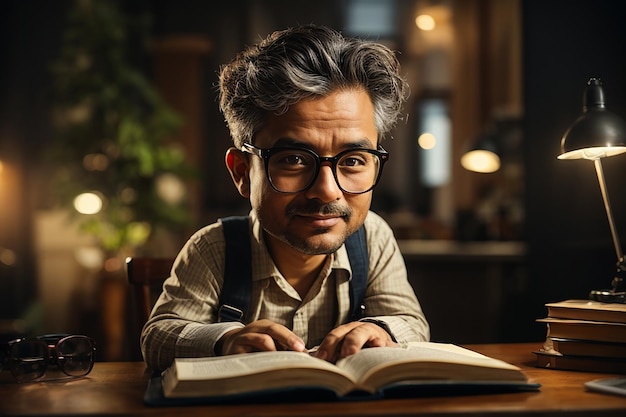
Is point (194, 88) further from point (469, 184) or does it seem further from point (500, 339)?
point (500, 339)

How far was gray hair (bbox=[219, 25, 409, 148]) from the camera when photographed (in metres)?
1.39

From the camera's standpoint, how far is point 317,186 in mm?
1352

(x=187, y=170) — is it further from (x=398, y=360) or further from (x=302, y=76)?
(x=398, y=360)

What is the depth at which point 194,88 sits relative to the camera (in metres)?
8.36

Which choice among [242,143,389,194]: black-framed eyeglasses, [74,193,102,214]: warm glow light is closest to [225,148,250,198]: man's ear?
[242,143,389,194]: black-framed eyeglasses

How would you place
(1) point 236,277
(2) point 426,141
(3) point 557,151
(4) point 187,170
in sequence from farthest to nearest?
(2) point 426,141 → (4) point 187,170 → (3) point 557,151 → (1) point 236,277

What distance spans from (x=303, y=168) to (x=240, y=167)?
0.65ft

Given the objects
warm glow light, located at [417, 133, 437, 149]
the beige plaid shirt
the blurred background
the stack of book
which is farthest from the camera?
warm glow light, located at [417, 133, 437, 149]

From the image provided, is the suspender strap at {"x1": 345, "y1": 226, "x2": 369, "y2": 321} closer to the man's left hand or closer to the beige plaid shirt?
the beige plaid shirt

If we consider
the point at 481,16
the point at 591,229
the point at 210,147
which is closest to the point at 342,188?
the point at 591,229

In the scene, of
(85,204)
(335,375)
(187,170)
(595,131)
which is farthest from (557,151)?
(85,204)

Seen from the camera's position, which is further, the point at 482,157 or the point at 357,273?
the point at 482,157

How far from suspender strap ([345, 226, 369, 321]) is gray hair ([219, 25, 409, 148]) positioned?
0.25 metres

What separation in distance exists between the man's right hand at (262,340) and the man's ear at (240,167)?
0.34 m
